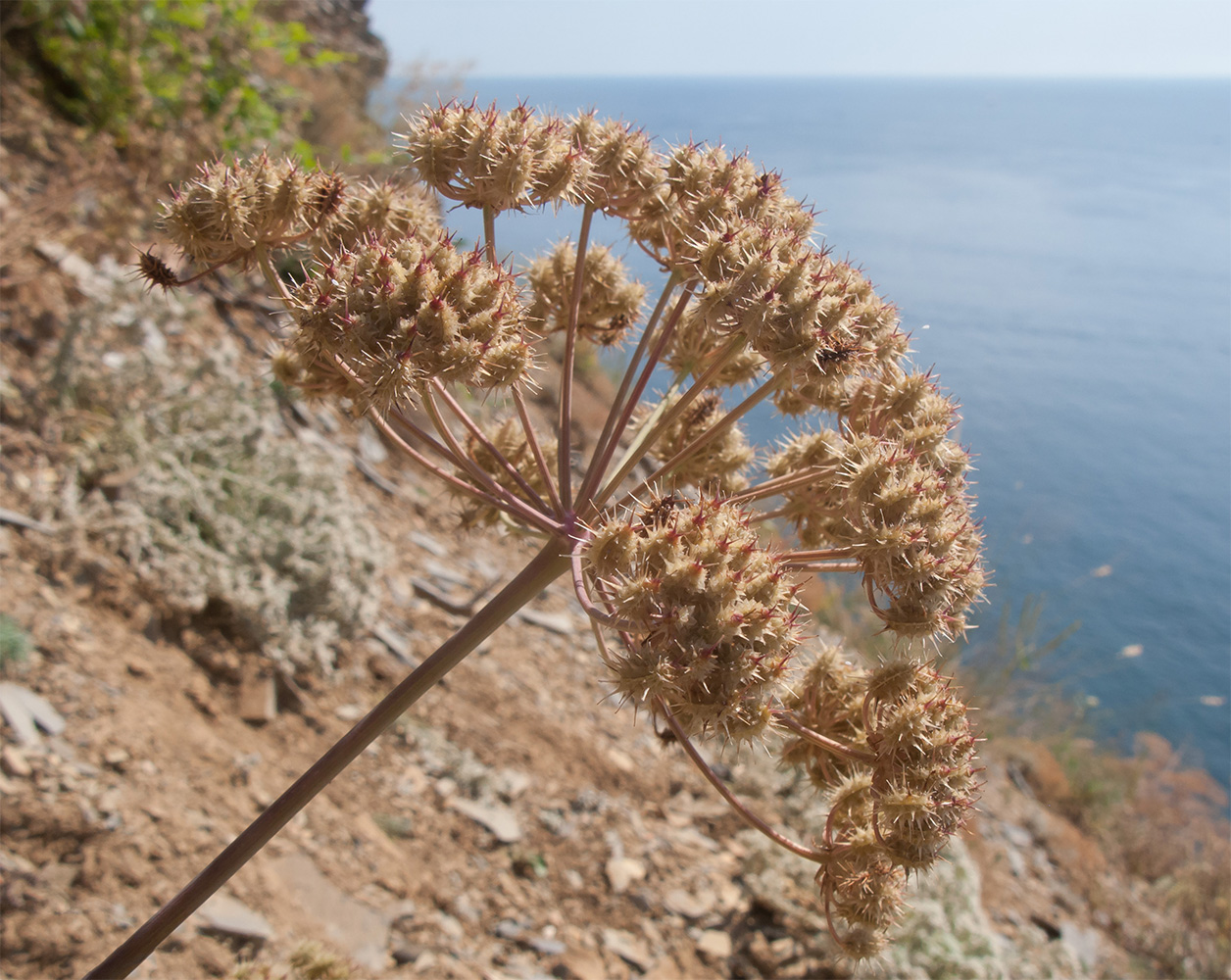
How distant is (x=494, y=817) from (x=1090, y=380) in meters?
18.5

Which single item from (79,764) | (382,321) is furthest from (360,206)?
(79,764)

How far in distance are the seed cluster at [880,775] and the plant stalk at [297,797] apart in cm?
74

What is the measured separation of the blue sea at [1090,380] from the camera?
1316 cm

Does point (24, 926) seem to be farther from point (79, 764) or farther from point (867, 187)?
point (867, 187)

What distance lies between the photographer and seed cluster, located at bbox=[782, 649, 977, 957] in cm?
163

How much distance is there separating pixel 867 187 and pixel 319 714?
29.5m

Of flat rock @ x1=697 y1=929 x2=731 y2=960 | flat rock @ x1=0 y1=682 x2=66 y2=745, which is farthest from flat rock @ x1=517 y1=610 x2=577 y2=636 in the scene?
flat rock @ x1=0 y1=682 x2=66 y2=745

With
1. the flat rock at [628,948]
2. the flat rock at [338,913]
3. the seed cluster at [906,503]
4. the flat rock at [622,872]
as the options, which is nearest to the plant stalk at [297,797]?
the seed cluster at [906,503]

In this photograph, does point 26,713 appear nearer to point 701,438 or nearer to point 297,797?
point 297,797

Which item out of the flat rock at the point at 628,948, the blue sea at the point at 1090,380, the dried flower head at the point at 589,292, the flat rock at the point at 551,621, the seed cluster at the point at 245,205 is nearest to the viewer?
the seed cluster at the point at 245,205

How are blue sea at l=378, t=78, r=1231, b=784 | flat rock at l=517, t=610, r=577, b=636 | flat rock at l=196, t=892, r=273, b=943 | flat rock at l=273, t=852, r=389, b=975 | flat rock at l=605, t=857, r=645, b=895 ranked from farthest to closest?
1. blue sea at l=378, t=78, r=1231, b=784
2. flat rock at l=517, t=610, r=577, b=636
3. flat rock at l=605, t=857, r=645, b=895
4. flat rock at l=273, t=852, r=389, b=975
5. flat rock at l=196, t=892, r=273, b=943

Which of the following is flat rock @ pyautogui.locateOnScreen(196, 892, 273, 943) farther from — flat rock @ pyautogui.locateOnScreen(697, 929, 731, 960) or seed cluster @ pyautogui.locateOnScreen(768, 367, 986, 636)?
seed cluster @ pyautogui.locateOnScreen(768, 367, 986, 636)

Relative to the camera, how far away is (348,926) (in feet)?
11.9

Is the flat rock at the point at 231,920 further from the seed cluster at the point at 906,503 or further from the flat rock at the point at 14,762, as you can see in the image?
the seed cluster at the point at 906,503
